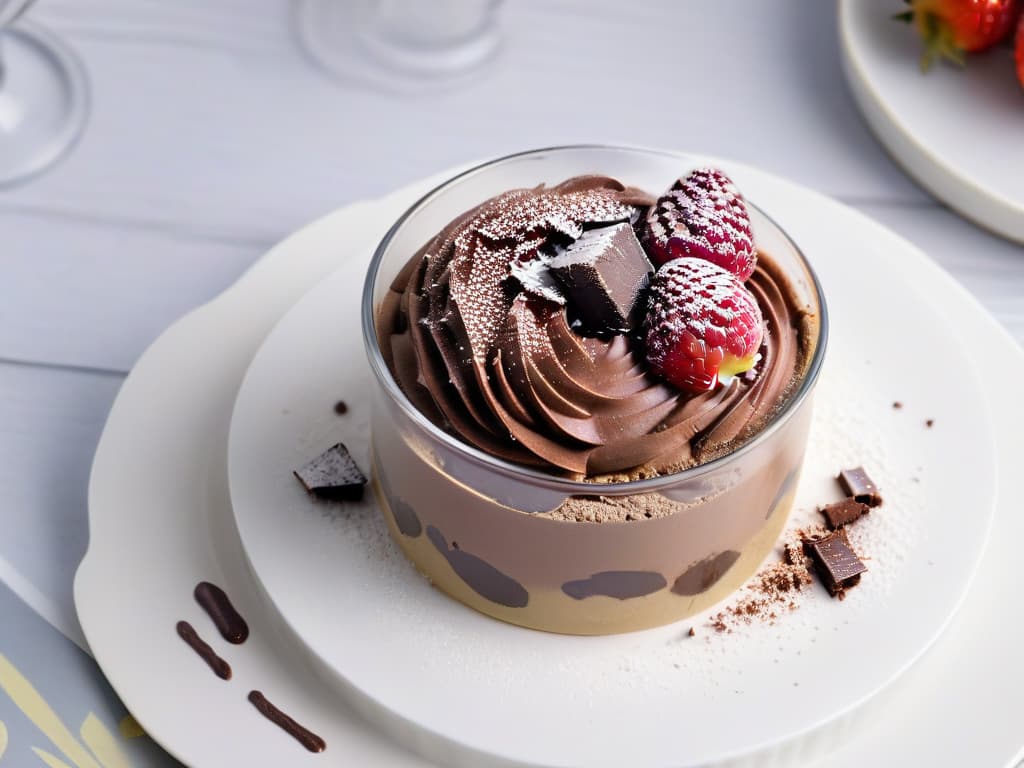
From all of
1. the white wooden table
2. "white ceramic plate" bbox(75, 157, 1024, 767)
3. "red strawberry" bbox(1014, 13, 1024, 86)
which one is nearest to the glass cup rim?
"white ceramic plate" bbox(75, 157, 1024, 767)

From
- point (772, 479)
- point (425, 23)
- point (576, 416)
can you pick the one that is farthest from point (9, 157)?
point (772, 479)

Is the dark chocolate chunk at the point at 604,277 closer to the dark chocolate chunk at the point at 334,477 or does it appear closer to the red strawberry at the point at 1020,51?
the dark chocolate chunk at the point at 334,477

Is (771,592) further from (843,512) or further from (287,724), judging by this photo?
(287,724)

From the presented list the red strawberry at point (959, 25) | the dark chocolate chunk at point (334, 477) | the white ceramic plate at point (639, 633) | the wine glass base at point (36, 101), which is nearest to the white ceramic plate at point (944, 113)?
the red strawberry at point (959, 25)

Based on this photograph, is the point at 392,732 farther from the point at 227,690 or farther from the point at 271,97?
the point at 271,97

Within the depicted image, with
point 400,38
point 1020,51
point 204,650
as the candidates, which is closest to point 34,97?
point 400,38

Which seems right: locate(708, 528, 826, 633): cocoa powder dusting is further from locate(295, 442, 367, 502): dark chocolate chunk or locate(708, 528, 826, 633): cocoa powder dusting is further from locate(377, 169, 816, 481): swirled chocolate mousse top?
locate(295, 442, 367, 502): dark chocolate chunk
